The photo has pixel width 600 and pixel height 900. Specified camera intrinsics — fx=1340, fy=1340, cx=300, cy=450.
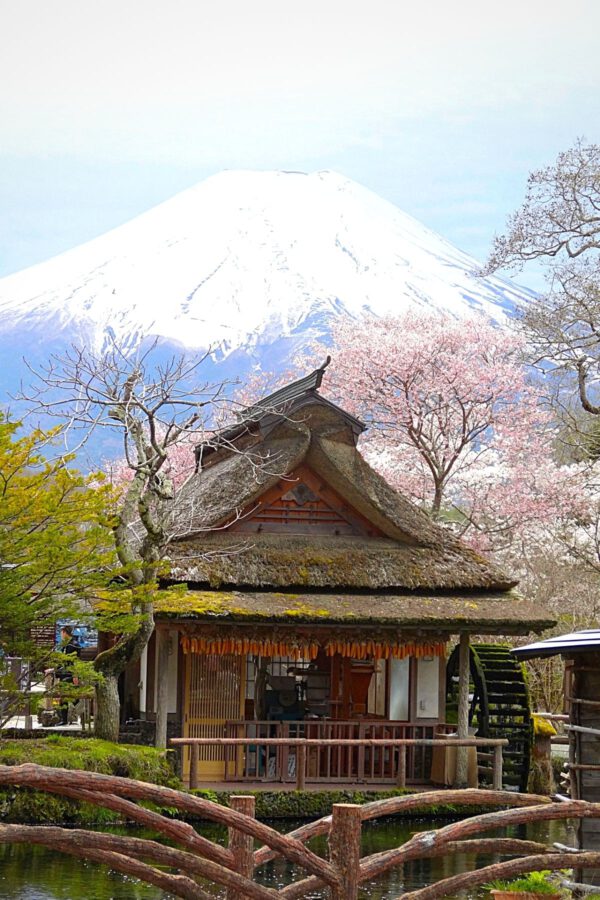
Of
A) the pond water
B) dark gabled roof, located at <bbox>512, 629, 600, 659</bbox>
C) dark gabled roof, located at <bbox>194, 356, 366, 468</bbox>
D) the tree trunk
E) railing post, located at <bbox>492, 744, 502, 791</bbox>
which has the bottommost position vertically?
the pond water

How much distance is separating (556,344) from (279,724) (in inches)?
316

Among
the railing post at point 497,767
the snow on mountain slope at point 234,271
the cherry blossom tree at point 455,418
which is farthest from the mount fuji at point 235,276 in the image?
the railing post at point 497,767

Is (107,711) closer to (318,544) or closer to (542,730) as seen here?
Answer: (318,544)

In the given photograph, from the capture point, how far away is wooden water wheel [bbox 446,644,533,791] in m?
22.5

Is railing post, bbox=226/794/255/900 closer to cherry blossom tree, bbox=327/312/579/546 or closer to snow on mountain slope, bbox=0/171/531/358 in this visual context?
cherry blossom tree, bbox=327/312/579/546

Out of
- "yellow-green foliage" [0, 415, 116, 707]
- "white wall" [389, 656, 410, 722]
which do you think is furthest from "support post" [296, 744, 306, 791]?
"yellow-green foliage" [0, 415, 116, 707]

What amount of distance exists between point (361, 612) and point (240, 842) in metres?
13.0

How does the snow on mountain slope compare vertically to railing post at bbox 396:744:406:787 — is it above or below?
above

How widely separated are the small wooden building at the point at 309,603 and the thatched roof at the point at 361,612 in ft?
0.08

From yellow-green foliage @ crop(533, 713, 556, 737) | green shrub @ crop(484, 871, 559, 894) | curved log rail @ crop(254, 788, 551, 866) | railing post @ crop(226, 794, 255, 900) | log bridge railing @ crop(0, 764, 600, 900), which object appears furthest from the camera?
yellow-green foliage @ crop(533, 713, 556, 737)

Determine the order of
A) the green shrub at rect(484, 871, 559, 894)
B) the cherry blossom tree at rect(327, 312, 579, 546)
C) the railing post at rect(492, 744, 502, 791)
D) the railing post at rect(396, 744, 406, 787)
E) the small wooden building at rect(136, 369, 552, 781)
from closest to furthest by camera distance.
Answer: the green shrub at rect(484, 871, 559, 894)
the railing post at rect(396, 744, 406, 787)
the small wooden building at rect(136, 369, 552, 781)
the railing post at rect(492, 744, 502, 791)
the cherry blossom tree at rect(327, 312, 579, 546)

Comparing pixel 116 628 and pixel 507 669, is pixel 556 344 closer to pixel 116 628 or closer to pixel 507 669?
pixel 507 669

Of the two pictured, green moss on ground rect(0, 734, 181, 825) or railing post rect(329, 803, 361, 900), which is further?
green moss on ground rect(0, 734, 181, 825)

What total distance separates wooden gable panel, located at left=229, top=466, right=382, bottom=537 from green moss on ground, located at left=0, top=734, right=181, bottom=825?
4541 millimetres
